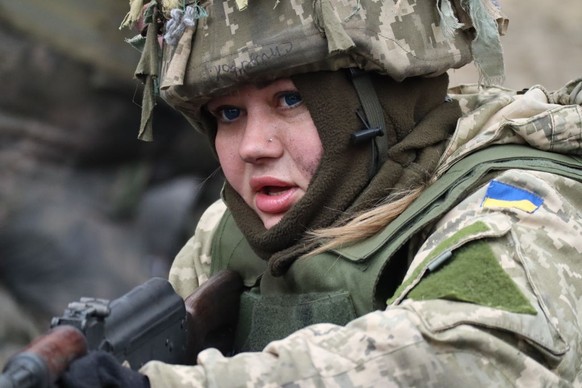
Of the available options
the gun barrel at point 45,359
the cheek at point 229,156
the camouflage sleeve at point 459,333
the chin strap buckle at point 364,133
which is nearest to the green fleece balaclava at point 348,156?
the chin strap buckle at point 364,133

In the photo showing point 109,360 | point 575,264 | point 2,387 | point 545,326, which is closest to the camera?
point 2,387

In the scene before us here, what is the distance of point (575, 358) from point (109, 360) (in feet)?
2.98

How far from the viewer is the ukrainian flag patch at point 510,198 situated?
7.57 ft

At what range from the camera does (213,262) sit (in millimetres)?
3246

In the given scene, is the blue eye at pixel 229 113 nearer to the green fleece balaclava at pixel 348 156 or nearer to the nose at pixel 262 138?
the nose at pixel 262 138

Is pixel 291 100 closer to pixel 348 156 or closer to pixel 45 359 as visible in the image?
pixel 348 156

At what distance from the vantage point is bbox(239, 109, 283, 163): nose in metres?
2.69

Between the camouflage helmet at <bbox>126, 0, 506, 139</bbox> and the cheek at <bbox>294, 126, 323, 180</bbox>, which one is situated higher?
the camouflage helmet at <bbox>126, 0, 506, 139</bbox>

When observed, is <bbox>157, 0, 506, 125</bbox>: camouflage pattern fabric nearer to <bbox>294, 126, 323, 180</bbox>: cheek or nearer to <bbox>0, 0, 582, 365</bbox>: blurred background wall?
<bbox>294, 126, 323, 180</bbox>: cheek

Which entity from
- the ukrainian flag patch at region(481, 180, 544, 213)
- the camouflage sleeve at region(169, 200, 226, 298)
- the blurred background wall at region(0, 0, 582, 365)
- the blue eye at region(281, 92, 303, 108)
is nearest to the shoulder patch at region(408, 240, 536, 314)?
the ukrainian flag patch at region(481, 180, 544, 213)

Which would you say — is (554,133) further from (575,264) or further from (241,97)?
(241,97)

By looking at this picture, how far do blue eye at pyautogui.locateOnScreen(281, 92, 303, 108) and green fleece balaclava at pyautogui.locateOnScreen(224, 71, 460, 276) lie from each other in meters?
0.03

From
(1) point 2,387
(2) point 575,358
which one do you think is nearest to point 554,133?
(2) point 575,358

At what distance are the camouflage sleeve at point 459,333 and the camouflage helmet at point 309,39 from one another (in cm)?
58
